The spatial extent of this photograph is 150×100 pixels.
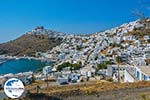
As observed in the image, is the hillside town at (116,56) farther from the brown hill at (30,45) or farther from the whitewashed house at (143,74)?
the brown hill at (30,45)

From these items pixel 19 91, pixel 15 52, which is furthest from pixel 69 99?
pixel 15 52

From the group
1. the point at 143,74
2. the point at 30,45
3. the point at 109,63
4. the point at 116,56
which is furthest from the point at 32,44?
the point at 143,74

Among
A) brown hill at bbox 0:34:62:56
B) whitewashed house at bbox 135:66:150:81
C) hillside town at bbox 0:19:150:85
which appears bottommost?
whitewashed house at bbox 135:66:150:81

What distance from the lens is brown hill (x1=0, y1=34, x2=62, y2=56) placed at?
150500mm

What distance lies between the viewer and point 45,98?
2016 centimetres

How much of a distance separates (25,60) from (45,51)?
59.7 ft

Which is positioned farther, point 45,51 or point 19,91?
point 45,51

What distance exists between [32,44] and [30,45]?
1.50 meters

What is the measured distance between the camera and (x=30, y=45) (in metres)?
156

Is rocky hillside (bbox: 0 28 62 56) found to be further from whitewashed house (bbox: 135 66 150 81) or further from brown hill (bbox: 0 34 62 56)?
whitewashed house (bbox: 135 66 150 81)

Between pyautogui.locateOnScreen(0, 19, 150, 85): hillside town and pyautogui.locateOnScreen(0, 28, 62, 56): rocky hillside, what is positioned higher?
pyautogui.locateOnScreen(0, 28, 62, 56): rocky hillside

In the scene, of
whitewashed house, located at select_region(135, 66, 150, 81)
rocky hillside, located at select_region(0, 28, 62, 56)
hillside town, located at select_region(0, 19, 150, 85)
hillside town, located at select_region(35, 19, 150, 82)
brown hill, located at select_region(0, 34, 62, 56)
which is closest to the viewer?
whitewashed house, located at select_region(135, 66, 150, 81)

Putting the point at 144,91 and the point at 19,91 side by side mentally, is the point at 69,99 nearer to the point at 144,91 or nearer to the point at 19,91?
the point at 19,91

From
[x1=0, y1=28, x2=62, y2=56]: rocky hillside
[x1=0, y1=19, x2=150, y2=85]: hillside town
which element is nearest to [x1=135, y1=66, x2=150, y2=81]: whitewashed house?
[x1=0, y1=19, x2=150, y2=85]: hillside town
